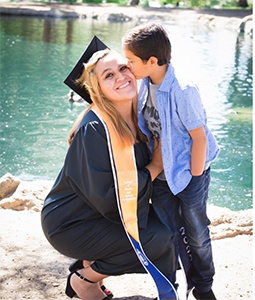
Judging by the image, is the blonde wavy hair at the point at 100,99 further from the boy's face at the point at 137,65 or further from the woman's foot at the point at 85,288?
the woman's foot at the point at 85,288

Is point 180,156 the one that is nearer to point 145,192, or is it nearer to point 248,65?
point 145,192

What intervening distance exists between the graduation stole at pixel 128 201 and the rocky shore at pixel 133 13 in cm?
1904

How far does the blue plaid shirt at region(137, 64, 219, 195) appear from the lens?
7.48 ft

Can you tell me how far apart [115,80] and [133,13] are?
72.2 feet

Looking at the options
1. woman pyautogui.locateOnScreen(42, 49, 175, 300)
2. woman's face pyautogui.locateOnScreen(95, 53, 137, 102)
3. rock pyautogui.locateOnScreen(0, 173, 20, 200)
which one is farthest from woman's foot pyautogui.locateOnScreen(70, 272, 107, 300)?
rock pyautogui.locateOnScreen(0, 173, 20, 200)

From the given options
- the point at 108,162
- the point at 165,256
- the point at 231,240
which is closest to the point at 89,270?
the point at 165,256

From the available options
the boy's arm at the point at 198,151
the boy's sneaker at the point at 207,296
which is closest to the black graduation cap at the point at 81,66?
the boy's arm at the point at 198,151

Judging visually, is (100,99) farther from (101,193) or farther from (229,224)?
(229,224)

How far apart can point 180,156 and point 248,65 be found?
10.7 m

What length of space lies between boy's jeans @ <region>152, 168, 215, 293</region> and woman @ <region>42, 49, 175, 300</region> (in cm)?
9

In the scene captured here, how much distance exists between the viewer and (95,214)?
91.8 inches

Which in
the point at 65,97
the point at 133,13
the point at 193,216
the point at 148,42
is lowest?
the point at 133,13

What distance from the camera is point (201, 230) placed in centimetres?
244

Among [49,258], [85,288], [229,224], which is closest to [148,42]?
[85,288]
